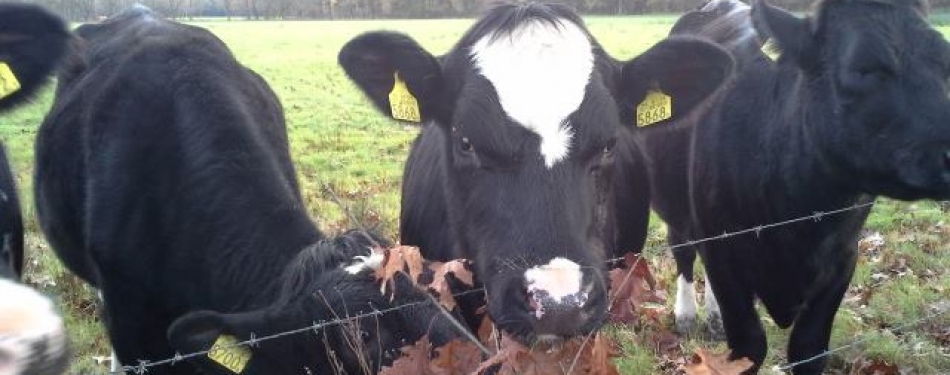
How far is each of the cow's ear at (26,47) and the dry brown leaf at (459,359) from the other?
2.72 metres

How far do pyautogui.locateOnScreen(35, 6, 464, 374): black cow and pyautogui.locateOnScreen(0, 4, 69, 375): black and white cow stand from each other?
0.29 metres

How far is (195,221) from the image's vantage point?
437 cm

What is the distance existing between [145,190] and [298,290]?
1.37 meters

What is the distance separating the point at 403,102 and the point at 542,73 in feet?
2.19

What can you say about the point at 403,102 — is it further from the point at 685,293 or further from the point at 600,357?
the point at 685,293

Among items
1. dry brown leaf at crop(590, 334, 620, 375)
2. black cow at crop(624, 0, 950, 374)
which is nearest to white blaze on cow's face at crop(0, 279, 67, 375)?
dry brown leaf at crop(590, 334, 620, 375)

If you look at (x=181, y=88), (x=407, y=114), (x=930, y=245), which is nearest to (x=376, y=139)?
(x=930, y=245)

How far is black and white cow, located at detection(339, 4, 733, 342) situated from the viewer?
306cm

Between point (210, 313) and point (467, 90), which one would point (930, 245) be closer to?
point (467, 90)

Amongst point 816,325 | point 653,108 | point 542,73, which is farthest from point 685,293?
point 542,73

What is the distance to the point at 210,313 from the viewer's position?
3.53 m

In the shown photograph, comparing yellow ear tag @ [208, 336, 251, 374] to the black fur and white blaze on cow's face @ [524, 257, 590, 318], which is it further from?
the black fur

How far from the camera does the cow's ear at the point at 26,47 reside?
14.9 feet

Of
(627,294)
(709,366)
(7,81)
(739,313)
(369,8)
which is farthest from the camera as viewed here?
(369,8)
